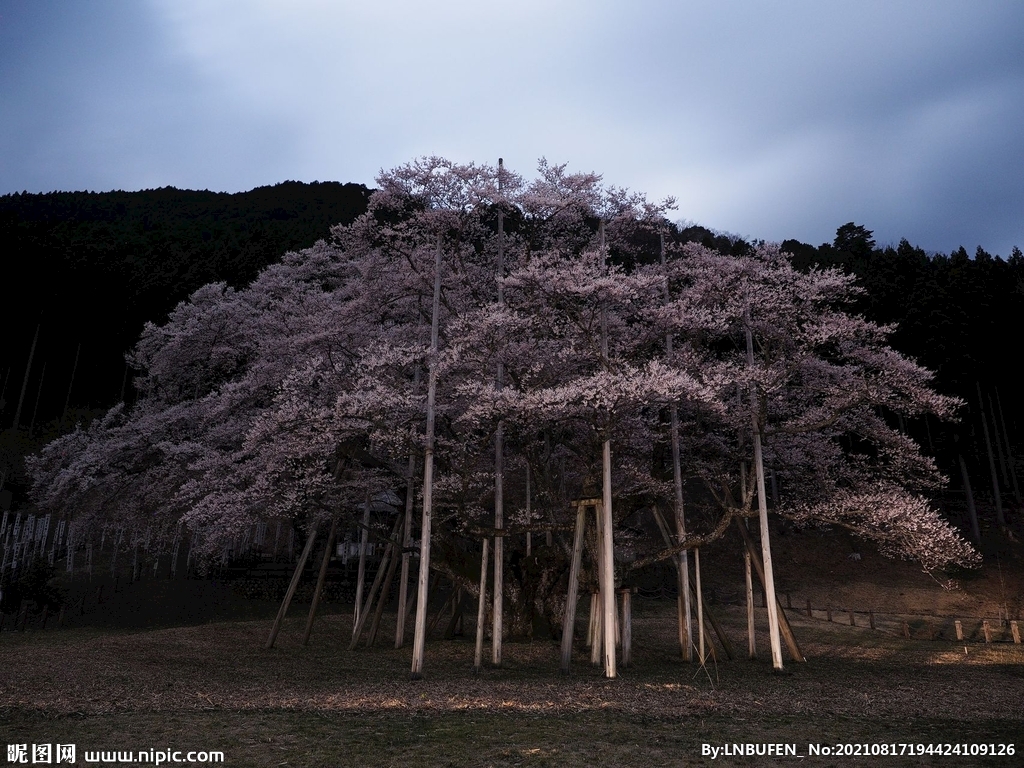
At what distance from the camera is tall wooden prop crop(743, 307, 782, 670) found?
650 inches

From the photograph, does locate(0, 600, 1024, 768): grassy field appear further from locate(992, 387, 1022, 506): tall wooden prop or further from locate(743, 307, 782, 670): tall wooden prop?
locate(992, 387, 1022, 506): tall wooden prop

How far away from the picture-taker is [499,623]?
1716 centimetres

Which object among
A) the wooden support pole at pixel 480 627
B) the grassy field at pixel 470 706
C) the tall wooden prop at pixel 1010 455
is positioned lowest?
the grassy field at pixel 470 706

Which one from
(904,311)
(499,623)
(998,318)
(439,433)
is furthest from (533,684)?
(998,318)

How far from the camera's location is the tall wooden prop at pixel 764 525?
1650cm

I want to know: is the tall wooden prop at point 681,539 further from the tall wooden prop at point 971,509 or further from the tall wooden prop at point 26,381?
the tall wooden prop at point 26,381

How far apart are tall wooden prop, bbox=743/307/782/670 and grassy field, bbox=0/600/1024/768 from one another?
0.71 m

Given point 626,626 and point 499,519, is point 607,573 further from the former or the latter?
point 626,626

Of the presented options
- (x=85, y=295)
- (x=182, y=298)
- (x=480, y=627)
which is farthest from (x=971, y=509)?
(x=85, y=295)

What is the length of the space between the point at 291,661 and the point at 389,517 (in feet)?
39.7

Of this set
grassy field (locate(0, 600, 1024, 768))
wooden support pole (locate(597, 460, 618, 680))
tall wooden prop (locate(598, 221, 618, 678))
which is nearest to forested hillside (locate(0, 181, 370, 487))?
grassy field (locate(0, 600, 1024, 768))

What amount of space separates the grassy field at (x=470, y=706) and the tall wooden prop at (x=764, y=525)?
28.0 inches

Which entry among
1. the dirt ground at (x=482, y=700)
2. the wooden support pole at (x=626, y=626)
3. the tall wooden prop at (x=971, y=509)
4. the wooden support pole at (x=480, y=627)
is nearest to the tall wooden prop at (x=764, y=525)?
the dirt ground at (x=482, y=700)

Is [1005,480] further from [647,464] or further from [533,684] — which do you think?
[533,684]
